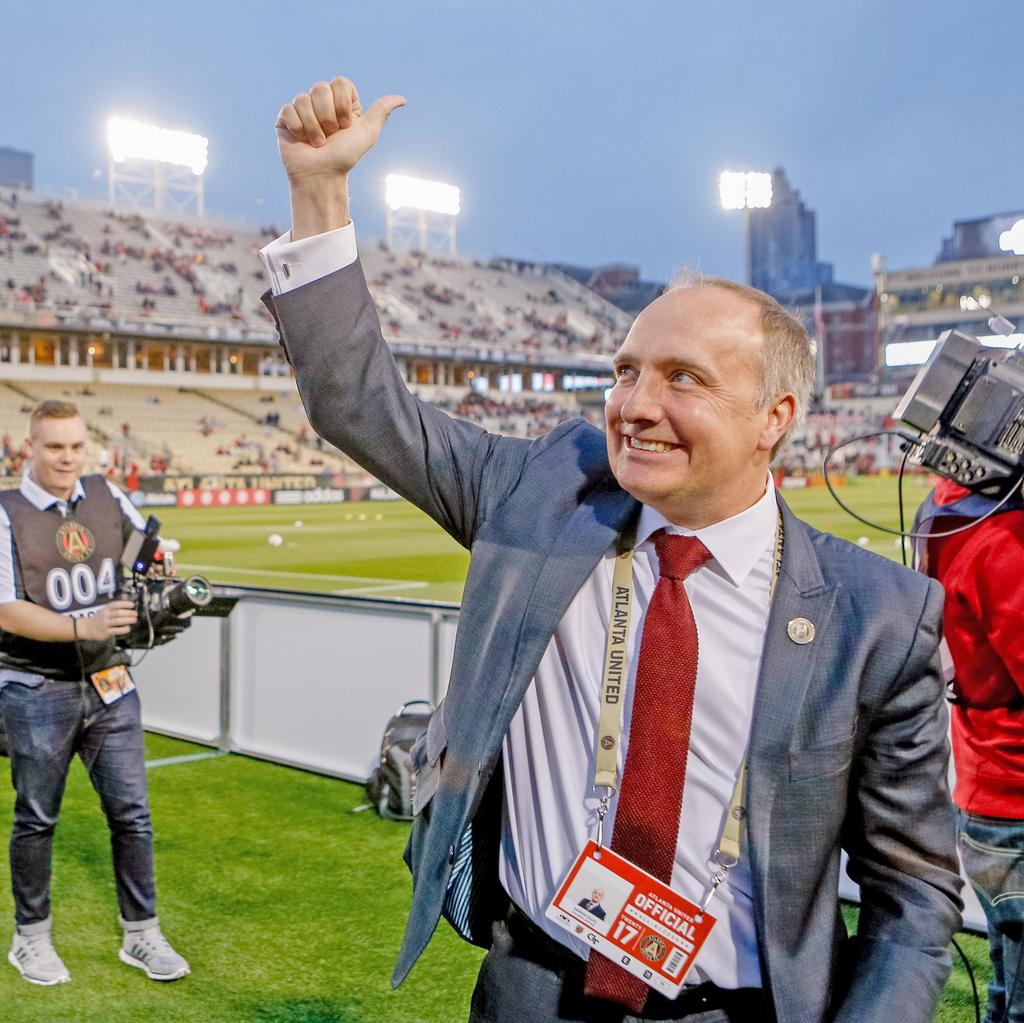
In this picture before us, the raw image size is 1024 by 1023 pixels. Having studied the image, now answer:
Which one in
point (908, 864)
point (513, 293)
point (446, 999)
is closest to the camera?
point (908, 864)

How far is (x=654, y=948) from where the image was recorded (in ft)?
5.28

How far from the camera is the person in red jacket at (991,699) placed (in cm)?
232

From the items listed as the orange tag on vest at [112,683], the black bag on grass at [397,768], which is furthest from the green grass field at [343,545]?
the orange tag on vest at [112,683]

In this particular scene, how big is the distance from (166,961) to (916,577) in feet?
11.3

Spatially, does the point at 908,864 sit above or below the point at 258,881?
above

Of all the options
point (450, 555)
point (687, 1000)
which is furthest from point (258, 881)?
point (450, 555)

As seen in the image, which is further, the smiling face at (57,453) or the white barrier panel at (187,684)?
Answer: the white barrier panel at (187,684)

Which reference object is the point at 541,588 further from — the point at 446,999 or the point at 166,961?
the point at 166,961

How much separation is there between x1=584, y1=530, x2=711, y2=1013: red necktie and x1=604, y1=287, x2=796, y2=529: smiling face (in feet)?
0.69

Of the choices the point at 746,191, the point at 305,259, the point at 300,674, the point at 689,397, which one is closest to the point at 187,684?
the point at 300,674

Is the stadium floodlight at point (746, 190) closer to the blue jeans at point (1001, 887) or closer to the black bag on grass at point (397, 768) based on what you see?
the black bag on grass at point (397, 768)

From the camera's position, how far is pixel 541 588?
168 centimetres

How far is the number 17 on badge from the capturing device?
5.26ft

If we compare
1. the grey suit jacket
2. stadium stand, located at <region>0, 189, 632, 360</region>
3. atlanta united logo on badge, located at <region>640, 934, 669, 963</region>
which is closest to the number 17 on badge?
atlanta united logo on badge, located at <region>640, 934, 669, 963</region>
